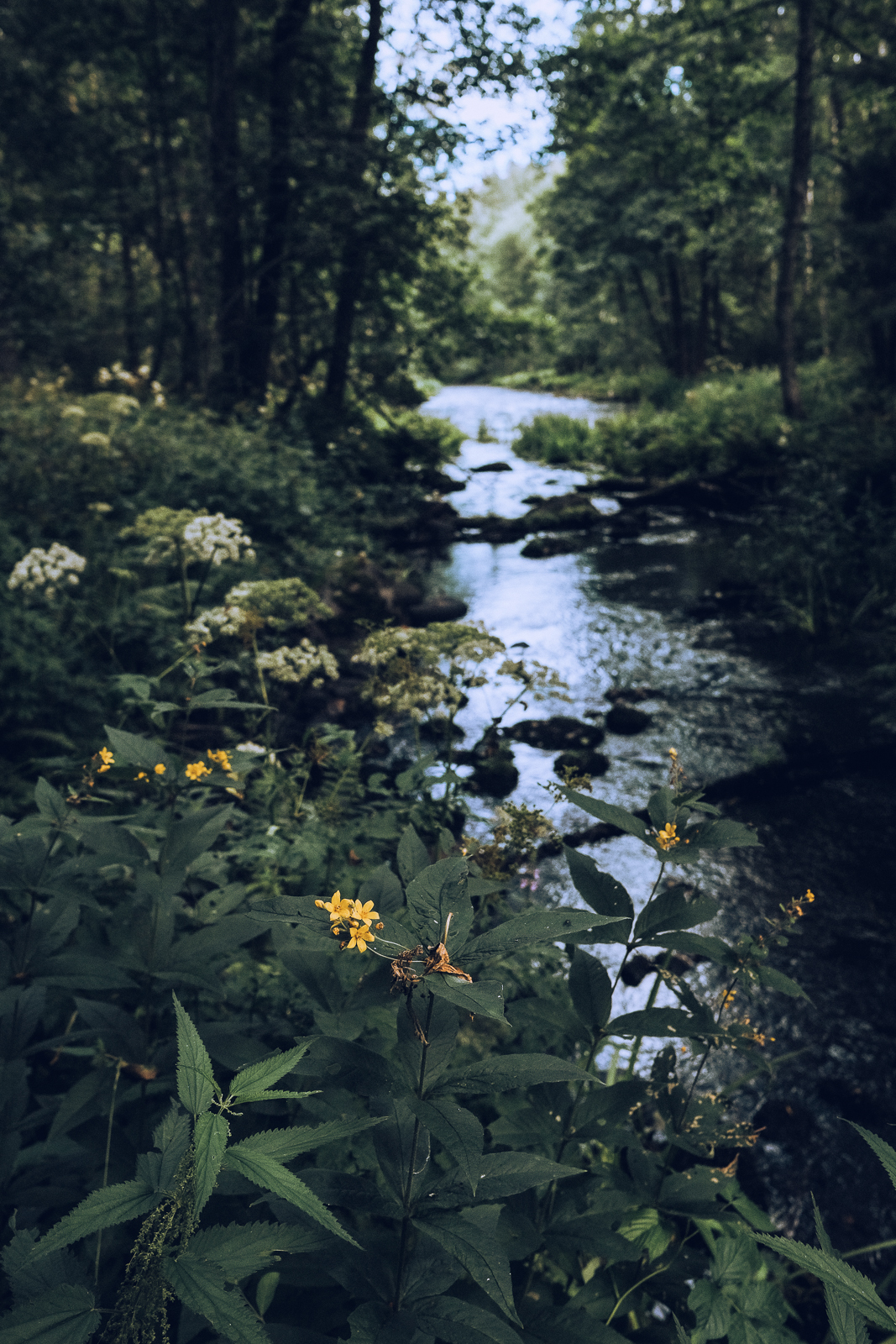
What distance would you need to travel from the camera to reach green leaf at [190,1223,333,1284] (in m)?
0.90

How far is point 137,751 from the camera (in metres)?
1.63

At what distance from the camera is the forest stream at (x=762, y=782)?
284 centimetres

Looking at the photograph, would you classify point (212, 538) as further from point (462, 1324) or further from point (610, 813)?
point (462, 1324)

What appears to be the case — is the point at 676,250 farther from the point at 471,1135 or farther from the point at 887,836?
the point at 471,1135

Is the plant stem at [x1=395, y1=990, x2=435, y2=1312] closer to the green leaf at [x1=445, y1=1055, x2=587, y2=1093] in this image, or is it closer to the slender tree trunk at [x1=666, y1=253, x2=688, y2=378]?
the green leaf at [x1=445, y1=1055, x2=587, y2=1093]

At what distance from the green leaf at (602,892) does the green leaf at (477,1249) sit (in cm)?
56

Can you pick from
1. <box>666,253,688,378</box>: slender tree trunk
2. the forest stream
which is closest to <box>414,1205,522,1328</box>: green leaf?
the forest stream

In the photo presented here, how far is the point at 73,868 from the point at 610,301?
4000cm

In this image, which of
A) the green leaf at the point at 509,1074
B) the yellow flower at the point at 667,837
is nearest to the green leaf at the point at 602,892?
the yellow flower at the point at 667,837

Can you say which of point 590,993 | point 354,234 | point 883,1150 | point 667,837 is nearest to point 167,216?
point 354,234

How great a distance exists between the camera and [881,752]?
17.5ft

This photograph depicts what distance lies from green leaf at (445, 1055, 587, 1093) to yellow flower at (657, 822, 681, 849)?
20.7 inches

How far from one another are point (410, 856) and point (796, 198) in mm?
16341

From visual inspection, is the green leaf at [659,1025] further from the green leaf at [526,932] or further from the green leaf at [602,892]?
the green leaf at [526,932]
